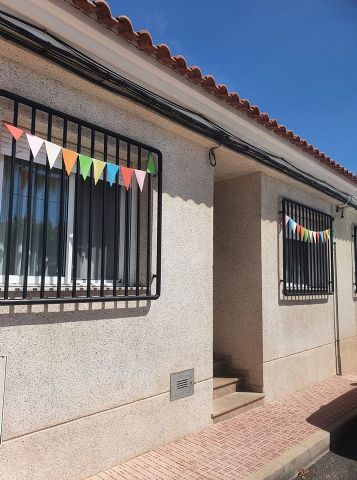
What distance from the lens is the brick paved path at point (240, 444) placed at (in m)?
3.99

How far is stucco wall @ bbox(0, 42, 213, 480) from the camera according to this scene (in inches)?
135

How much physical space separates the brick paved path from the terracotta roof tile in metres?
4.02

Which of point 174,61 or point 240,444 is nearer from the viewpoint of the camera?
point 174,61

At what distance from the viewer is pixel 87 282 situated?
390 centimetres

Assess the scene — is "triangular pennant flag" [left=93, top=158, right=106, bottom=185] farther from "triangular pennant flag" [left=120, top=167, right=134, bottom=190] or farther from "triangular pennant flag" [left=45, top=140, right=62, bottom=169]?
"triangular pennant flag" [left=45, top=140, right=62, bottom=169]

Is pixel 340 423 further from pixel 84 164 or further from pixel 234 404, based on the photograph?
pixel 84 164

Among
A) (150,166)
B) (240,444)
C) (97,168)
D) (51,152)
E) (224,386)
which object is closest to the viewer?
(51,152)

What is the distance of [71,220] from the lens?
408 cm

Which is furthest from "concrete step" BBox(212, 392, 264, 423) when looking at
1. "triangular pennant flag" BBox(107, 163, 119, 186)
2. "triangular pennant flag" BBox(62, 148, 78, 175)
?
"triangular pennant flag" BBox(62, 148, 78, 175)

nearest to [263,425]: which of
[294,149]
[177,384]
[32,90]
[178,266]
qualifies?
[177,384]

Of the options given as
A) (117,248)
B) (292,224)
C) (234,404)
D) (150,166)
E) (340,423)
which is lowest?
(340,423)

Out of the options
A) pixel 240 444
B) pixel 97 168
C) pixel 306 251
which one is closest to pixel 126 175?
pixel 97 168

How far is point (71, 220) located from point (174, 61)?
6.43 feet

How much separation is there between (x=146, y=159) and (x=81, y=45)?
137 cm
